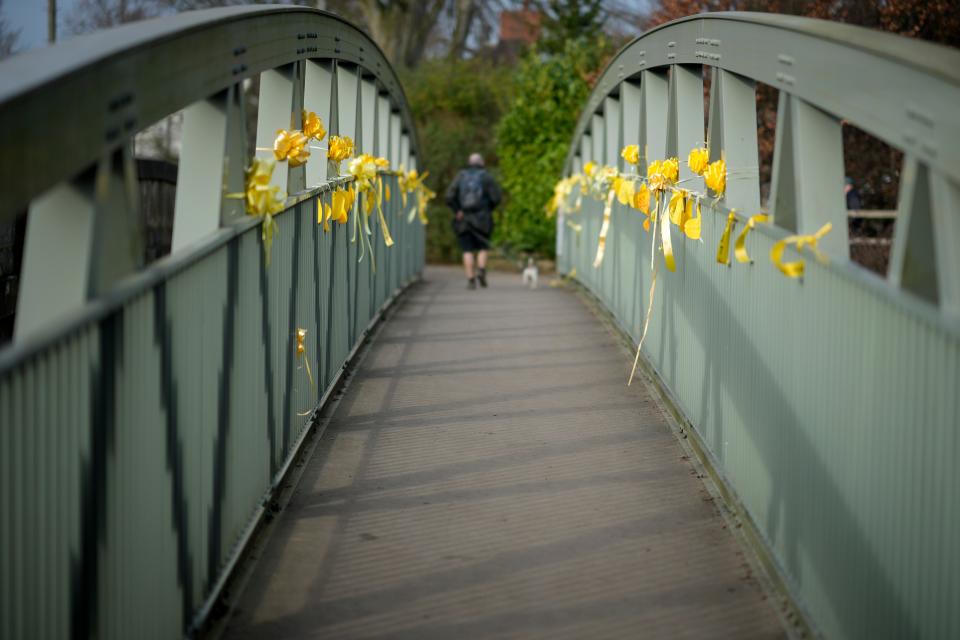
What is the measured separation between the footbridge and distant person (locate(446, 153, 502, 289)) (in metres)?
8.33

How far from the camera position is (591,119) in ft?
49.6

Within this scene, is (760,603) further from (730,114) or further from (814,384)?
(730,114)

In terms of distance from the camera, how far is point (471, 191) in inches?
694

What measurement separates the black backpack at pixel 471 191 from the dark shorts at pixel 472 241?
1.11 ft

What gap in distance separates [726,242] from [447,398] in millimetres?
2964

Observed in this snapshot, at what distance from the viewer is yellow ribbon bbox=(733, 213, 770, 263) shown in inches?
212

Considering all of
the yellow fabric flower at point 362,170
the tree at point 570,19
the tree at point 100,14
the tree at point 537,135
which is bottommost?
the yellow fabric flower at point 362,170

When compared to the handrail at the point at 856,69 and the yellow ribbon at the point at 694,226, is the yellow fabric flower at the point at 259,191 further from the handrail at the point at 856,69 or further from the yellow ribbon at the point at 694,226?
the yellow ribbon at the point at 694,226

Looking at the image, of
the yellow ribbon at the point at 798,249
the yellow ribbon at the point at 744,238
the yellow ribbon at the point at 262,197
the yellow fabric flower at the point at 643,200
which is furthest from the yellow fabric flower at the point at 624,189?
the yellow ribbon at the point at 798,249

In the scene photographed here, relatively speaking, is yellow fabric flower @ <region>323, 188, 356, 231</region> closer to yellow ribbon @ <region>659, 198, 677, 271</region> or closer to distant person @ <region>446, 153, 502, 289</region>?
yellow ribbon @ <region>659, 198, 677, 271</region>

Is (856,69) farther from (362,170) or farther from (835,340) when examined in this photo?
(362,170)

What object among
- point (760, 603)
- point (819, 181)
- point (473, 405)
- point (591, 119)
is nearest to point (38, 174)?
point (819, 181)

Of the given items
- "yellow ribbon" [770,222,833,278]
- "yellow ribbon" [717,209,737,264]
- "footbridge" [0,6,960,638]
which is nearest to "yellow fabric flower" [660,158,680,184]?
"footbridge" [0,6,960,638]

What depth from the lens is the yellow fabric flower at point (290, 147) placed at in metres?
6.27
